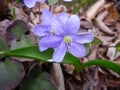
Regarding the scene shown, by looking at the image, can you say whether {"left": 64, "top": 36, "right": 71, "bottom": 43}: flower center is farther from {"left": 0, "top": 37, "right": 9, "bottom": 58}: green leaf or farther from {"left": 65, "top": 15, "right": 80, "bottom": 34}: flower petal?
{"left": 0, "top": 37, "right": 9, "bottom": 58}: green leaf

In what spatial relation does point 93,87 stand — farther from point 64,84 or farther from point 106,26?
point 106,26

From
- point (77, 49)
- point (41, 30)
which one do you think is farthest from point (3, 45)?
point (77, 49)

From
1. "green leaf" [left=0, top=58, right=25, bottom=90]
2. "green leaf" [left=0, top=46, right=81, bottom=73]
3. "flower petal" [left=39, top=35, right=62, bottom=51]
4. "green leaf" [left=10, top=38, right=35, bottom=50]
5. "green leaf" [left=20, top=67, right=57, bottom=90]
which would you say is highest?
"flower petal" [left=39, top=35, right=62, bottom=51]

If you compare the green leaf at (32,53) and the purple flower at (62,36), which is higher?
the purple flower at (62,36)

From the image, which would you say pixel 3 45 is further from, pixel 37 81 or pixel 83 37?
pixel 83 37

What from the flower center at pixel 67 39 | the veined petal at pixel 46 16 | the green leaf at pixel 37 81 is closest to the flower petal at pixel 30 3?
the veined petal at pixel 46 16

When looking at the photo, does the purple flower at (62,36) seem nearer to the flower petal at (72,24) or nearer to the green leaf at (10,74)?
the flower petal at (72,24)

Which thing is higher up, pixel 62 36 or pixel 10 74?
pixel 62 36

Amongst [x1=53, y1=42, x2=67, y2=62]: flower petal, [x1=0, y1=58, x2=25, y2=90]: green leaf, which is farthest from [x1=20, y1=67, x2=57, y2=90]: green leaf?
[x1=53, y1=42, x2=67, y2=62]: flower petal
